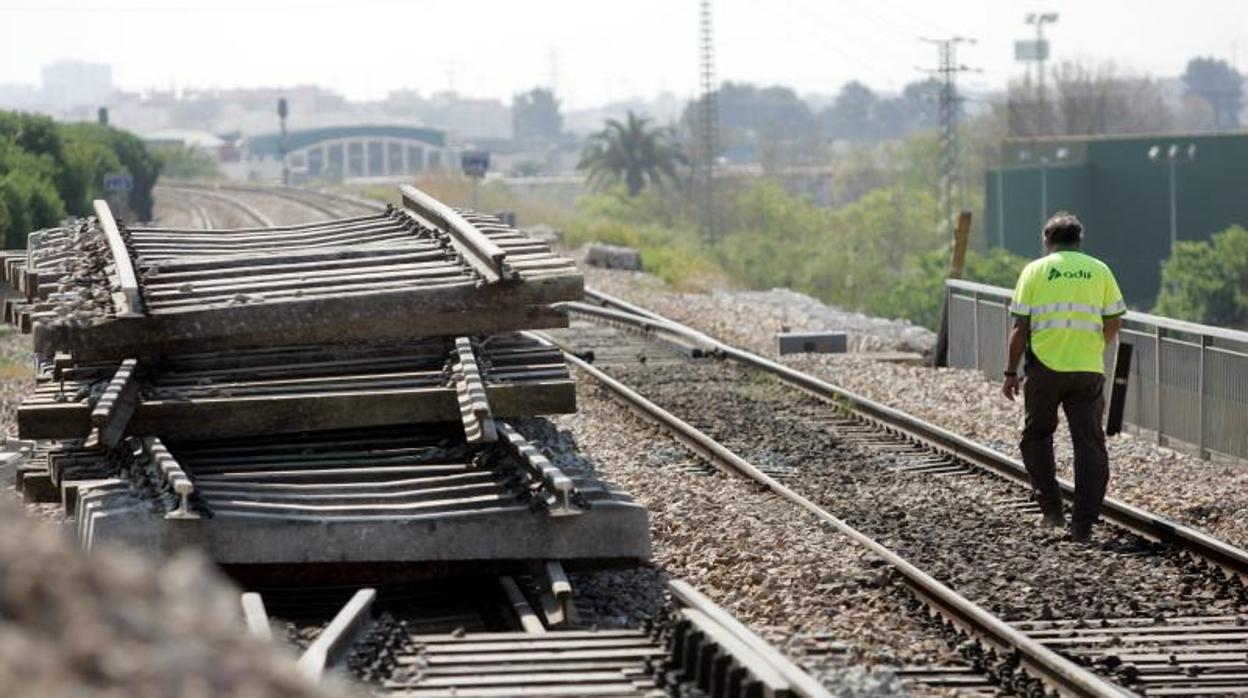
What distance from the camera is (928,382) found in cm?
1956

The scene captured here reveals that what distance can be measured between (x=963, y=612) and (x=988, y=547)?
1862 millimetres

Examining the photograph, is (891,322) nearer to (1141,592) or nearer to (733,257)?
(1141,592)

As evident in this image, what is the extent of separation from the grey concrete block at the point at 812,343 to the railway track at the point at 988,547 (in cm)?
430

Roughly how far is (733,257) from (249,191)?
1820 centimetres

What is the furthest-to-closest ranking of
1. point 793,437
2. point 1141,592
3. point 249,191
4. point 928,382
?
point 249,191
point 928,382
point 793,437
point 1141,592

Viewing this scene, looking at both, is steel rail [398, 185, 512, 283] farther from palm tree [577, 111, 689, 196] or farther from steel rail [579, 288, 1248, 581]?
palm tree [577, 111, 689, 196]

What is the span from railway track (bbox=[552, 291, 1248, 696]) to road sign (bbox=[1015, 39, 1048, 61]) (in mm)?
122224

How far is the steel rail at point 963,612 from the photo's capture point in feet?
25.1

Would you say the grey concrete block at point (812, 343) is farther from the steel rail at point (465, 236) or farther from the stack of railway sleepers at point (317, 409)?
the stack of railway sleepers at point (317, 409)

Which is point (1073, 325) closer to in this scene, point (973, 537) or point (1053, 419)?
point (1053, 419)

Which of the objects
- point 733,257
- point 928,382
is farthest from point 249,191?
point 928,382

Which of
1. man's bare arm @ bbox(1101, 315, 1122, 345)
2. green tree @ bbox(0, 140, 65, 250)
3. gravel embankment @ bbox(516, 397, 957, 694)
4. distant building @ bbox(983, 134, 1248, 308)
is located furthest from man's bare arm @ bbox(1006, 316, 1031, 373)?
distant building @ bbox(983, 134, 1248, 308)

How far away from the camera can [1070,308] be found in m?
11.6

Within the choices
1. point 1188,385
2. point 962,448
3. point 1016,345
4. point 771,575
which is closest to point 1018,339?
point 1016,345
